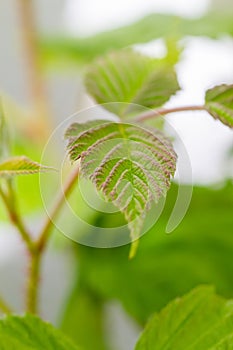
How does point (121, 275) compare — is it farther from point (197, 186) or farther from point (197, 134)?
point (197, 134)

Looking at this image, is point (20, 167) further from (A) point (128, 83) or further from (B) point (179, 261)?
(B) point (179, 261)

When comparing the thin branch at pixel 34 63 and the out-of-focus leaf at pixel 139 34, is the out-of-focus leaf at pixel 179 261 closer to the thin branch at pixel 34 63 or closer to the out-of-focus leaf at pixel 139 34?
the out-of-focus leaf at pixel 139 34

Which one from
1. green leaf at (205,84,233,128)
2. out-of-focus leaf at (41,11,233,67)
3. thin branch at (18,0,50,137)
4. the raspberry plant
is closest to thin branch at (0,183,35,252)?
the raspberry plant

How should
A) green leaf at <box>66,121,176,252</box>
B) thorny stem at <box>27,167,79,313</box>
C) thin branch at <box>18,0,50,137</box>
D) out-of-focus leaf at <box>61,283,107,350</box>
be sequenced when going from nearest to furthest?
green leaf at <box>66,121,176,252</box> < thorny stem at <box>27,167,79,313</box> < out-of-focus leaf at <box>61,283,107,350</box> < thin branch at <box>18,0,50,137</box>

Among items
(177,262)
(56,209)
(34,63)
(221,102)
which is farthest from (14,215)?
(34,63)

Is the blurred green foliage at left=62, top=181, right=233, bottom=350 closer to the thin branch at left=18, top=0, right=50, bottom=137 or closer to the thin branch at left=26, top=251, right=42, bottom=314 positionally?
the thin branch at left=26, top=251, right=42, bottom=314

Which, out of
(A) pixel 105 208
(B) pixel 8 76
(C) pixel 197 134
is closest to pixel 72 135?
(A) pixel 105 208
